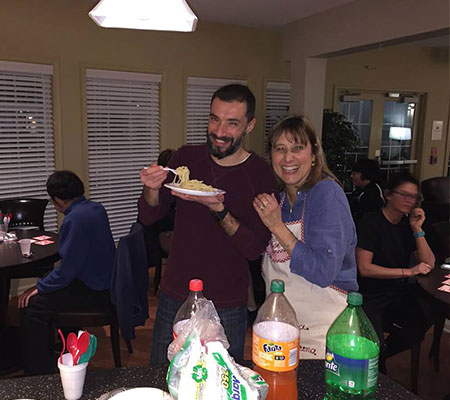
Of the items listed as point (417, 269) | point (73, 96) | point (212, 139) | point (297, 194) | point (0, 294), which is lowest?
point (0, 294)

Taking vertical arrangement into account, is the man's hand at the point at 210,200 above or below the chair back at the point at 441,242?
above

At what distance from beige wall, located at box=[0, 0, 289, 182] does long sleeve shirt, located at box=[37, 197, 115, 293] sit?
207cm

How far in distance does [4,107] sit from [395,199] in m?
3.49

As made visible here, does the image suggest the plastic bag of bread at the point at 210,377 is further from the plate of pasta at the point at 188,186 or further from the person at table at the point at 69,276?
the person at table at the point at 69,276

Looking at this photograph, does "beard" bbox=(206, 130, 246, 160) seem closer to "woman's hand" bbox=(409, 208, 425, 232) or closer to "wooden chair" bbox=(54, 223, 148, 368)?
"wooden chair" bbox=(54, 223, 148, 368)

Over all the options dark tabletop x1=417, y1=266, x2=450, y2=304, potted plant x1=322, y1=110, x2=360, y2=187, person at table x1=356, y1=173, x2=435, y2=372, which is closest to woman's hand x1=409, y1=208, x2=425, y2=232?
person at table x1=356, y1=173, x2=435, y2=372

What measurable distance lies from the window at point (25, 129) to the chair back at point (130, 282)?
221 centimetres

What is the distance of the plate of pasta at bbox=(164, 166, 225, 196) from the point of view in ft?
4.96

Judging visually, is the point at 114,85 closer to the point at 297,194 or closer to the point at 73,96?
the point at 73,96

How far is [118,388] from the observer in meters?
1.09

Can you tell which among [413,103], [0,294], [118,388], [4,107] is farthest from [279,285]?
[413,103]

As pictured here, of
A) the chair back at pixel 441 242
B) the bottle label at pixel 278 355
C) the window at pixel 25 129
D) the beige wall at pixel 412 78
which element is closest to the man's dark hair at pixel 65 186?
the window at pixel 25 129

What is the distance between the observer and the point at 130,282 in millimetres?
2463

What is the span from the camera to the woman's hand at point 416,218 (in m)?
2.71
